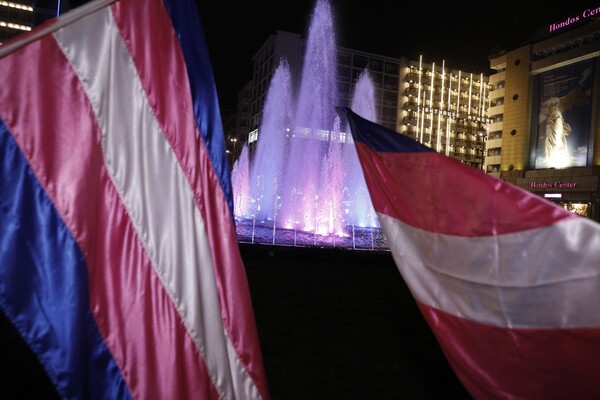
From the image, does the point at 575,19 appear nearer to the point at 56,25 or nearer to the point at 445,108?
the point at 445,108

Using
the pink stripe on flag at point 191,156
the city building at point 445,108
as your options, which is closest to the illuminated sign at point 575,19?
the city building at point 445,108

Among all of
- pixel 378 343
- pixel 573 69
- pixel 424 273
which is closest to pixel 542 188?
pixel 573 69

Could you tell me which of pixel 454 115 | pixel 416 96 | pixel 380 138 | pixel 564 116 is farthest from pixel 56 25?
pixel 454 115

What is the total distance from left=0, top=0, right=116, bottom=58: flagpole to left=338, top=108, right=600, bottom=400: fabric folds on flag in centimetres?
171

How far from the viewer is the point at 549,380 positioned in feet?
5.74

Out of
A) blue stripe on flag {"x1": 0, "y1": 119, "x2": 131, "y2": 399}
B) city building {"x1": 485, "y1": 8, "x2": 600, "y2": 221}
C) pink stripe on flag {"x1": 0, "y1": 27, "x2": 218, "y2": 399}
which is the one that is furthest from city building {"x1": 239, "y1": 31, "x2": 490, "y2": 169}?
blue stripe on flag {"x1": 0, "y1": 119, "x2": 131, "y2": 399}

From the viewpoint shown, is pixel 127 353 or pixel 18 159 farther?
pixel 127 353

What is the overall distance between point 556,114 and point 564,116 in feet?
3.51

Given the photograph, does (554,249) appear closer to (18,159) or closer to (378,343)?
(18,159)

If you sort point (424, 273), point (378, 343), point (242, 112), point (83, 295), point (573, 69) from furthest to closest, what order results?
point (242, 112) → point (573, 69) → point (378, 343) → point (424, 273) → point (83, 295)

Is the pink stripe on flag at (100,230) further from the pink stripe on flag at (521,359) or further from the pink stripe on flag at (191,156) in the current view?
the pink stripe on flag at (521,359)

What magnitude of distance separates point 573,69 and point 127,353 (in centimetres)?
5142

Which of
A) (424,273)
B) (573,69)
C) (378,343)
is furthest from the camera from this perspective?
(573,69)

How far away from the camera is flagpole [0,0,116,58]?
5.59 ft
